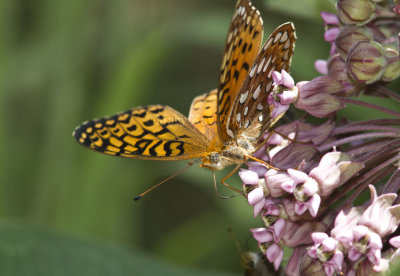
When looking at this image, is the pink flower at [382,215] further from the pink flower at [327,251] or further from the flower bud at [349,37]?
the flower bud at [349,37]

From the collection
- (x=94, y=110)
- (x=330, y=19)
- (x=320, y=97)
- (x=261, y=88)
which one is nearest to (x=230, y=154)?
(x=261, y=88)

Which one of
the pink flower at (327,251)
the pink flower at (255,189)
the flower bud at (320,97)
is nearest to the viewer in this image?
the pink flower at (327,251)

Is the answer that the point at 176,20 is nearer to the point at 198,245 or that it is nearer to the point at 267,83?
the point at 198,245

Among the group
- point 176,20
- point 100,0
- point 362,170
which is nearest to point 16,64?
point 100,0

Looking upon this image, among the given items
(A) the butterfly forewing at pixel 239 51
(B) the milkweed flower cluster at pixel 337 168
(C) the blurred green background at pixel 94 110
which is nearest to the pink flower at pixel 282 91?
(B) the milkweed flower cluster at pixel 337 168

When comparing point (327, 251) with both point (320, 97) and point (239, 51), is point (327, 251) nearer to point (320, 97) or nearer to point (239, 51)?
point (320, 97)

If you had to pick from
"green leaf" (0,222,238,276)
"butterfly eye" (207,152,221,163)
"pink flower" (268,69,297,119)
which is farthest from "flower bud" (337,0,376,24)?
"green leaf" (0,222,238,276)

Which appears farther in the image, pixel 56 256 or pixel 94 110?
pixel 94 110
